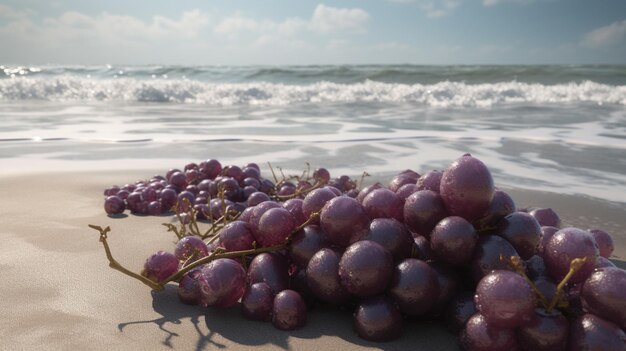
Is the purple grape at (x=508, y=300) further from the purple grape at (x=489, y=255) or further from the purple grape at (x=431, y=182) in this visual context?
the purple grape at (x=431, y=182)

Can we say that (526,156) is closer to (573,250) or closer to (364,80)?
(573,250)

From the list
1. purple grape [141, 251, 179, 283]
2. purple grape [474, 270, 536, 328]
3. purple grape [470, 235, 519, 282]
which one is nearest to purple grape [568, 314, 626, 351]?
purple grape [474, 270, 536, 328]

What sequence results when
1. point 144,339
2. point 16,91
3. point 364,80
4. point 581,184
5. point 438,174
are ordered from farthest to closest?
1. point 364,80
2. point 16,91
3. point 581,184
4. point 438,174
5. point 144,339

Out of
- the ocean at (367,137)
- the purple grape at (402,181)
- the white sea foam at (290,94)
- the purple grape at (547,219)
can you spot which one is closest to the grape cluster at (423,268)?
the purple grape at (402,181)

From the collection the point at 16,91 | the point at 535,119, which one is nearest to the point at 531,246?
the point at 535,119

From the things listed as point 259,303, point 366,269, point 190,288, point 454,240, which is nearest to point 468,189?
point 454,240

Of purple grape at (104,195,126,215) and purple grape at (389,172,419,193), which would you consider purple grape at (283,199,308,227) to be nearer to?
purple grape at (389,172,419,193)
